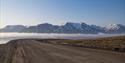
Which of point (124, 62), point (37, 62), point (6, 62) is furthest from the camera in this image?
point (6, 62)

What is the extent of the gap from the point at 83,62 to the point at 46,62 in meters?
3.31

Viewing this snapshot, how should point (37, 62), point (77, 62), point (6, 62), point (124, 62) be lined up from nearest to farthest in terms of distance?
1. point (124, 62)
2. point (77, 62)
3. point (37, 62)
4. point (6, 62)

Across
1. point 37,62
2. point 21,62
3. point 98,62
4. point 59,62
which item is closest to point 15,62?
point 21,62

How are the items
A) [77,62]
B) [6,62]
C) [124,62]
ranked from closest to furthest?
[124,62]
[77,62]
[6,62]

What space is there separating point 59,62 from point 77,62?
157 cm

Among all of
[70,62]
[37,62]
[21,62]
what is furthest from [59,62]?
[21,62]

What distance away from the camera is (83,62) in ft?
61.6

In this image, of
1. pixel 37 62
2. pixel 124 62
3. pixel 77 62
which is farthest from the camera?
pixel 37 62

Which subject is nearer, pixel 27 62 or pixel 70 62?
pixel 70 62

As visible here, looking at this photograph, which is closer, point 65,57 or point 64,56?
point 65,57

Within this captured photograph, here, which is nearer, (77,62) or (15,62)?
(77,62)

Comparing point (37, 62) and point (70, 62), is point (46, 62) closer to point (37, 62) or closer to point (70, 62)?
point (37, 62)

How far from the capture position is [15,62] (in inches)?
835

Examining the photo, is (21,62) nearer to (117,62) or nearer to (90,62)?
(90,62)
